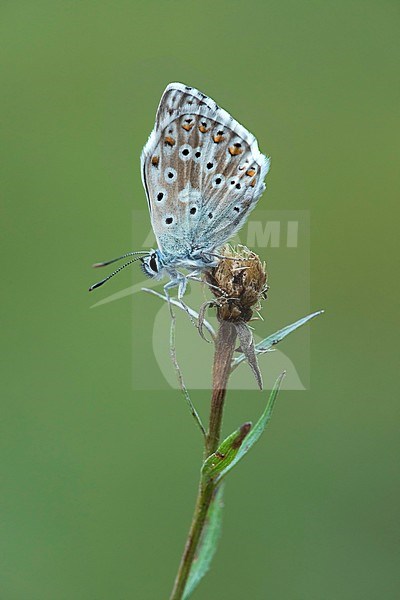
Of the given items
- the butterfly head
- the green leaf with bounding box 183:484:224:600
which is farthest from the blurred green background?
the green leaf with bounding box 183:484:224:600

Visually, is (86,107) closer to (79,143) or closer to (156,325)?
(79,143)

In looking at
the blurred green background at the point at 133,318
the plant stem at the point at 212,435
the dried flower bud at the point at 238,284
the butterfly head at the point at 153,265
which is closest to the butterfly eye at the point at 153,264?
the butterfly head at the point at 153,265

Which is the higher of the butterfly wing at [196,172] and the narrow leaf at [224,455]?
the butterfly wing at [196,172]

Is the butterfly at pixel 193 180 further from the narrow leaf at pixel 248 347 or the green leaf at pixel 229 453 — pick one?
the green leaf at pixel 229 453

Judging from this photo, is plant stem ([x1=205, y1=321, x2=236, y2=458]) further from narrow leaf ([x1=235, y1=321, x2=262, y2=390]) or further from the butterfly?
the butterfly

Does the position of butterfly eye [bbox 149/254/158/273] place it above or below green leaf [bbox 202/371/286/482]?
above

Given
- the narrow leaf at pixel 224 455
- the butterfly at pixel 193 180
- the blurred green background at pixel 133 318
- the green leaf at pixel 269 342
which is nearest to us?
the narrow leaf at pixel 224 455

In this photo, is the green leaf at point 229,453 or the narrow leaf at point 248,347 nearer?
the green leaf at point 229,453

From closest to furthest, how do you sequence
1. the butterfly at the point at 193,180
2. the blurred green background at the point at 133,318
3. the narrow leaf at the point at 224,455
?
the narrow leaf at the point at 224,455
the butterfly at the point at 193,180
the blurred green background at the point at 133,318
